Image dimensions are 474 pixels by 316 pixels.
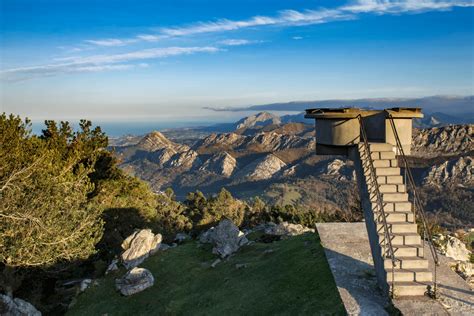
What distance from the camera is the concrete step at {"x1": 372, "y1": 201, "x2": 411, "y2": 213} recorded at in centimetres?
1377

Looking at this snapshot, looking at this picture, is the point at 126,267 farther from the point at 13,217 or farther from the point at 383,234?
the point at 383,234

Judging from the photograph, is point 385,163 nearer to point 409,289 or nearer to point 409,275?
point 409,275

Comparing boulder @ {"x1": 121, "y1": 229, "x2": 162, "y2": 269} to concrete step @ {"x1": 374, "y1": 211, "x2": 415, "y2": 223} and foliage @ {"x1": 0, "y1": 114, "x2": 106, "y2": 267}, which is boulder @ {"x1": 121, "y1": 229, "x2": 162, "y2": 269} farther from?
concrete step @ {"x1": 374, "y1": 211, "x2": 415, "y2": 223}

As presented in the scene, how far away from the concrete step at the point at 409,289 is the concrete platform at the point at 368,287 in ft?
0.70

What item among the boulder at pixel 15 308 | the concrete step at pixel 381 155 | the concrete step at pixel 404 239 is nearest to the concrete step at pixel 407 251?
the concrete step at pixel 404 239

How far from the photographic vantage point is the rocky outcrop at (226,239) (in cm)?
2288

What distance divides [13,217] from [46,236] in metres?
1.97

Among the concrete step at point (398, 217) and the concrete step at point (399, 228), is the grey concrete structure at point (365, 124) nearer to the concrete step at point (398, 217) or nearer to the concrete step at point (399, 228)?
the concrete step at point (398, 217)

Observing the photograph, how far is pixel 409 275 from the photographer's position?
484 inches

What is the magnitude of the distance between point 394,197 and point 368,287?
341 centimetres

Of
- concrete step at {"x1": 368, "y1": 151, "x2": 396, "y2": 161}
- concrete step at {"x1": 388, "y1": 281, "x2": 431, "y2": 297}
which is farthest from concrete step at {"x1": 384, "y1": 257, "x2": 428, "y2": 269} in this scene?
concrete step at {"x1": 368, "y1": 151, "x2": 396, "y2": 161}

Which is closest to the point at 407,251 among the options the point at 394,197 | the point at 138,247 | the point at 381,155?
the point at 394,197

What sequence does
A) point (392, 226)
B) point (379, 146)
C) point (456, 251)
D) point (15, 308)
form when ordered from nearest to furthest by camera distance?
point (392, 226)
point (379, 146)
point (456, 251)
point (15, 308)

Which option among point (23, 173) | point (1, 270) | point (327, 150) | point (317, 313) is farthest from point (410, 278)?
point (1, 270)
